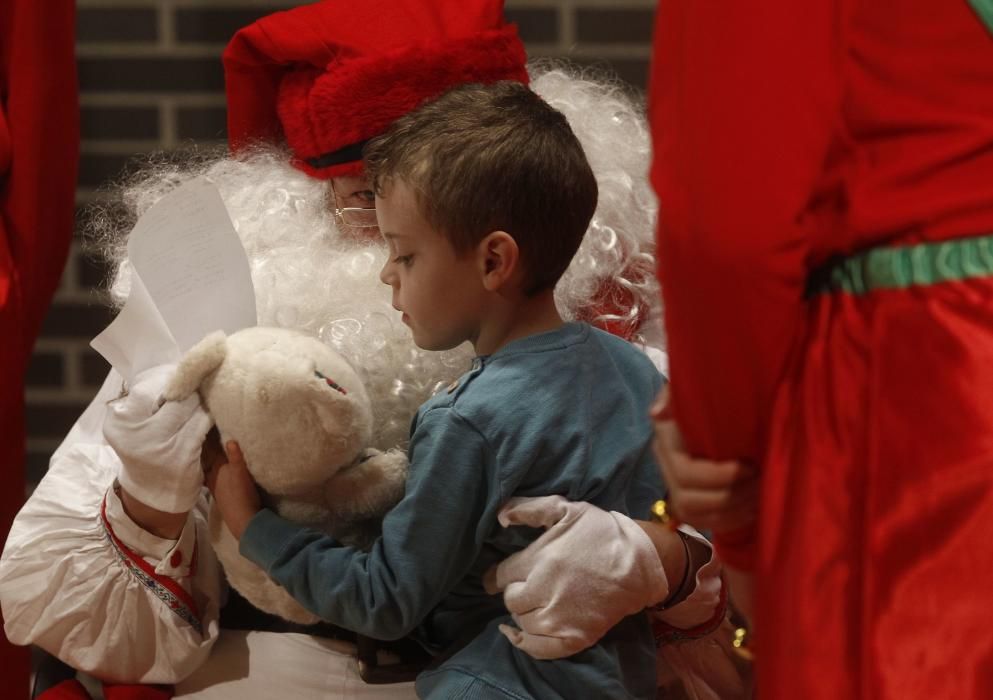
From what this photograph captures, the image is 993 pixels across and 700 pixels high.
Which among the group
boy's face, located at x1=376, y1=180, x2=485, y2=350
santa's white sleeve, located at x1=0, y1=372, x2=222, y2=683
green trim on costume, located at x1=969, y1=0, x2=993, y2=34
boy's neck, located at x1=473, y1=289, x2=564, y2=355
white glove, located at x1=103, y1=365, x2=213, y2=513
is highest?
green trim on costume, located at x1=969, y1=0, x2=993, y2=34

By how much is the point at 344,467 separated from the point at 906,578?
2.53 feet

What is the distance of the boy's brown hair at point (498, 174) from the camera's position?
1.33 metres

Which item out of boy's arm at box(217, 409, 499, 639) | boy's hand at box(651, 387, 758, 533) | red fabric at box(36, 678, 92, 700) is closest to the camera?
boy's hand at box(651, 387, 758, 533)

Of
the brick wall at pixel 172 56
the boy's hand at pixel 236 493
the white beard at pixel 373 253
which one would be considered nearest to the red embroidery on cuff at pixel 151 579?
the boy's hand at pixel 236 493

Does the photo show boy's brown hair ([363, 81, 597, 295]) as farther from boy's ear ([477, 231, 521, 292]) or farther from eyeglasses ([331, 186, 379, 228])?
eyeglasses ([331, 186, 379, 228])

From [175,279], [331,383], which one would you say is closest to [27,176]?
[175,279]

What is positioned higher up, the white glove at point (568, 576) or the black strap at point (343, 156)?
the black strap at point (343, 156)

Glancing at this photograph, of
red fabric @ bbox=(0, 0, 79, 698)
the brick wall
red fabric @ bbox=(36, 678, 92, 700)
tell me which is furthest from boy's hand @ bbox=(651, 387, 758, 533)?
the brick wall

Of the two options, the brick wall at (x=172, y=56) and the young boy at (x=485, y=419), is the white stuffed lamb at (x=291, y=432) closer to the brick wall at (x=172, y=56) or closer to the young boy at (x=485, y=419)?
the young boy at (x=485, y=419)

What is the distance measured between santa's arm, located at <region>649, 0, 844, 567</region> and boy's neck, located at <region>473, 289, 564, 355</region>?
0.51 meters

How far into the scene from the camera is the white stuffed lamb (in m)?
1.34

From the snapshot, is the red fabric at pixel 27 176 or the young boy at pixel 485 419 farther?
the red fabric at pixel 27 176

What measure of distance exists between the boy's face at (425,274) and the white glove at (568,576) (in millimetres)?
224

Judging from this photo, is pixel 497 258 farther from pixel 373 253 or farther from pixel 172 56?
pixel 172 56
